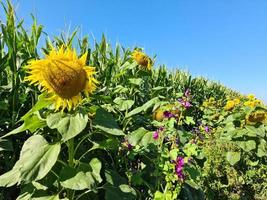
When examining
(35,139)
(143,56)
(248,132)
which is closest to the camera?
(35,139)

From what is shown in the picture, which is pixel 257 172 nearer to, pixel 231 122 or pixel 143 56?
pixel 231 122

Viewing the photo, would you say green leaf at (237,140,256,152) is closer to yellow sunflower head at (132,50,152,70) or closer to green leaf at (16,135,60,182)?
yellow sunflower head at (132,50,152,70)

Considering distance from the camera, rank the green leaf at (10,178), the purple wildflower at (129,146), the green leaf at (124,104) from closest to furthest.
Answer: the green leaf at (10,178)
the purple wildflower at (129,146)
the green leaf at (124,104)

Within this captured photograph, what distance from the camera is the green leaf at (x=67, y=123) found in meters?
2.03

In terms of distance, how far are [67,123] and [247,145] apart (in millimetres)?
2786

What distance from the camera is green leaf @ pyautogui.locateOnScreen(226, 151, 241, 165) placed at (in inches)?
178

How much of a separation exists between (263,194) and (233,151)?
2.02 feet

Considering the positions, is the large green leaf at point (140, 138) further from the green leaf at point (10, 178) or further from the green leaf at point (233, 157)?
the green leaf at point (233, 157)

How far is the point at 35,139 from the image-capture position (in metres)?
2.36

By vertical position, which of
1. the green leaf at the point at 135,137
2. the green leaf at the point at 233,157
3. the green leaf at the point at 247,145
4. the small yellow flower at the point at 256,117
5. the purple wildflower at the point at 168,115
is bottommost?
the green leaf at the point at 135,137

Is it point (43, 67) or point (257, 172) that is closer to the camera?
point (43, 67)

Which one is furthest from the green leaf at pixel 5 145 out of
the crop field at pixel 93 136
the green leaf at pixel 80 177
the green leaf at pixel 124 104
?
the green leaf at pixel 124 104

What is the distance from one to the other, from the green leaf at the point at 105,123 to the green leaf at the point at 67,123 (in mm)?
132

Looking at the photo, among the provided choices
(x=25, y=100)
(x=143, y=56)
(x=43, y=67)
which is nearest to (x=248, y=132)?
(x=143, y=56)
